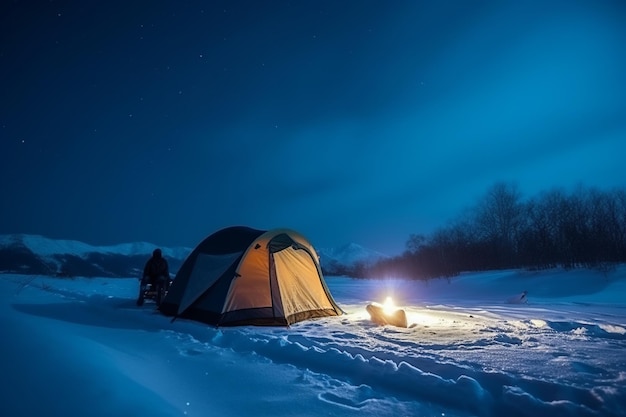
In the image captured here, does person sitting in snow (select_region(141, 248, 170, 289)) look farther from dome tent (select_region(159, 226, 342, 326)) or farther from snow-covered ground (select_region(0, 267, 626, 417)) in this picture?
snow-covered ground (select_region(0, 267, 626, 417))

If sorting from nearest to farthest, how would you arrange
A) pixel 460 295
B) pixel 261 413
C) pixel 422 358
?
pixel 261 413
pixel 422 358
pixel 460 295

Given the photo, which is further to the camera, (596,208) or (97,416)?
(596,208)

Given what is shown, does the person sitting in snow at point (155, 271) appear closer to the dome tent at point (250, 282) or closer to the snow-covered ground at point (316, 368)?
the dome tent at point (250, 282)

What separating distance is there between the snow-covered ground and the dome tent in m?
0.54

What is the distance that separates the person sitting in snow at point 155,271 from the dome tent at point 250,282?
133cm

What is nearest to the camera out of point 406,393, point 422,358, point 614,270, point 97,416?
point 97,416

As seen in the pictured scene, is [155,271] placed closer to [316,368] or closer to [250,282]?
[250,282]

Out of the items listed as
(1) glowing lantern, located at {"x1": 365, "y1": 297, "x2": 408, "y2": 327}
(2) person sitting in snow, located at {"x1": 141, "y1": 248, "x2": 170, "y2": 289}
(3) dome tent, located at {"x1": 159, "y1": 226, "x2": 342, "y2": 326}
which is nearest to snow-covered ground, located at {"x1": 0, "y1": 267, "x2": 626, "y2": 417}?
(1) glowing lantern, located at {"x1": 365, "y1": 297, "x2": 408, "y2": 327}

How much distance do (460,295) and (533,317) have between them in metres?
7.51

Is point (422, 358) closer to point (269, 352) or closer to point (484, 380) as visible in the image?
point (484, 380)

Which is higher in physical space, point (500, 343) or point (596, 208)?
point (596, 208)

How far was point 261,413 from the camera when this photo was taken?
280 centimetres

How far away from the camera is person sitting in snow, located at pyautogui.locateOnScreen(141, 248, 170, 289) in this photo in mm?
9516

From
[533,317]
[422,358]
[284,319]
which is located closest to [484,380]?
[422,358]
